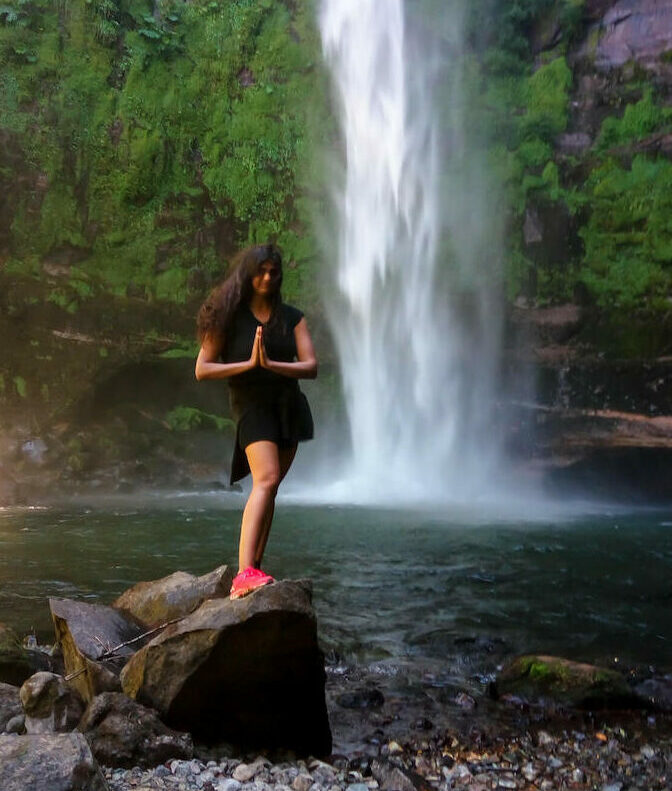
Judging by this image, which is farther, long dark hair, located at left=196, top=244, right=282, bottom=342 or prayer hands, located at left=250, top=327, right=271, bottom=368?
long dark hair, located at left=196, top=244, right=282, bottom=342

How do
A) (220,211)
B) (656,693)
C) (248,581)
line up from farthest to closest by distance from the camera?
(220,211), (656,693), (248,581)

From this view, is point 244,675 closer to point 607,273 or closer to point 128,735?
point 128,735

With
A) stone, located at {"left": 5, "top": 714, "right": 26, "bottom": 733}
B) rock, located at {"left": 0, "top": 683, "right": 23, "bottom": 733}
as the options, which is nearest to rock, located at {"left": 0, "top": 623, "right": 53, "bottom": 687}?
rock, located at {"left": 0, "top": 683, "right": 23, "bottom": 733}

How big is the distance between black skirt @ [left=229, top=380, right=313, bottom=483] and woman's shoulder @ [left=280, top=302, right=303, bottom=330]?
26 cm

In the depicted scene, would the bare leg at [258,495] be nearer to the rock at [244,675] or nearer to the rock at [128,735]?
the rock at [244,675]

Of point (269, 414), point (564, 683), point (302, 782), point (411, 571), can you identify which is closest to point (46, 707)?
point (302, 782)

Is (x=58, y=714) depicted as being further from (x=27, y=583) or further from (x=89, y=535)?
(x=89, y=535)

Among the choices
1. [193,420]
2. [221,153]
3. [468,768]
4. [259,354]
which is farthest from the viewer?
[221,153]

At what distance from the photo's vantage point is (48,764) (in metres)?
2.04

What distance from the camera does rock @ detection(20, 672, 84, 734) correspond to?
8.81 ft

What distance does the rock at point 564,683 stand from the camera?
3521 mm

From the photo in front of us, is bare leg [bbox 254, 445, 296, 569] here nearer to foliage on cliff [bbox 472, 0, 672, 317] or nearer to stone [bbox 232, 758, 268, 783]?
stone [bbox 232, 758, 268, 783]

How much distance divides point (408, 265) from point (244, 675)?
14591mm

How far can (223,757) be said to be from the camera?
8.86 ft
